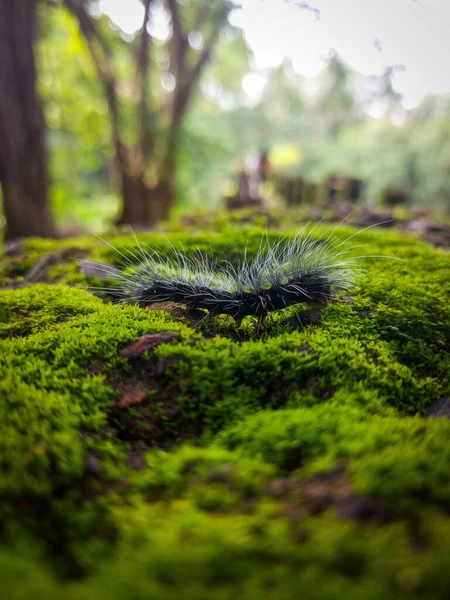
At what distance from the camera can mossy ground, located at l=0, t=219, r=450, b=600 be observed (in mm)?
860

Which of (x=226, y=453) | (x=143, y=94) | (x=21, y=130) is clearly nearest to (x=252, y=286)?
(x=226, y=453)


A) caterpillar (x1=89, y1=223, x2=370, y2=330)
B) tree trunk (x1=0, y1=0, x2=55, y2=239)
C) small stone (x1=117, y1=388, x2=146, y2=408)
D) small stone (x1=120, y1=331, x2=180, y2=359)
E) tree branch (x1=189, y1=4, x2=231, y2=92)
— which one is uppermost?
tree branch (x1=189, y1=4, x2=231, y2=92)

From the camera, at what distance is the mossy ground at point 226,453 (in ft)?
2.82

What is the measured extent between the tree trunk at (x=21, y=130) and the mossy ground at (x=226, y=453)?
13.4 feet

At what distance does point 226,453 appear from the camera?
51.4 inches

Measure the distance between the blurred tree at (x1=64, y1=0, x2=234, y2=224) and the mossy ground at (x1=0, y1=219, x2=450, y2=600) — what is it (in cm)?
570

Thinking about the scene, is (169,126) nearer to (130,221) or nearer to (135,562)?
(130,221)

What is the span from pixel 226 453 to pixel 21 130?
5.93m

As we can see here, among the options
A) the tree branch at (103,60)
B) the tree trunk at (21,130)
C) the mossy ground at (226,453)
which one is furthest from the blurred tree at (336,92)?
the tree trunk at (21,130)

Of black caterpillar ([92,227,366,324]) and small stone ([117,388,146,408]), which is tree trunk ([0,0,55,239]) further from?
small stone ([117,388,146,408])

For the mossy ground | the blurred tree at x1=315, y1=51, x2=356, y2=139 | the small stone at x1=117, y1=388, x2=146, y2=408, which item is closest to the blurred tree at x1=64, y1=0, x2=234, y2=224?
the blurred tree at x1=315, y1=51, x2=356, y2=139

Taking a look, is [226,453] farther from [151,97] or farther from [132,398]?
[151,97]

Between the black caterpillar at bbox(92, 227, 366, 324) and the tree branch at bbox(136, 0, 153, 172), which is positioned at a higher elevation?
the tree branch at bbox(136, 0, 153, 172)

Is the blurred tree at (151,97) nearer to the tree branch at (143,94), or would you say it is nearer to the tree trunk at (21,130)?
the tree branch at (143,94)
